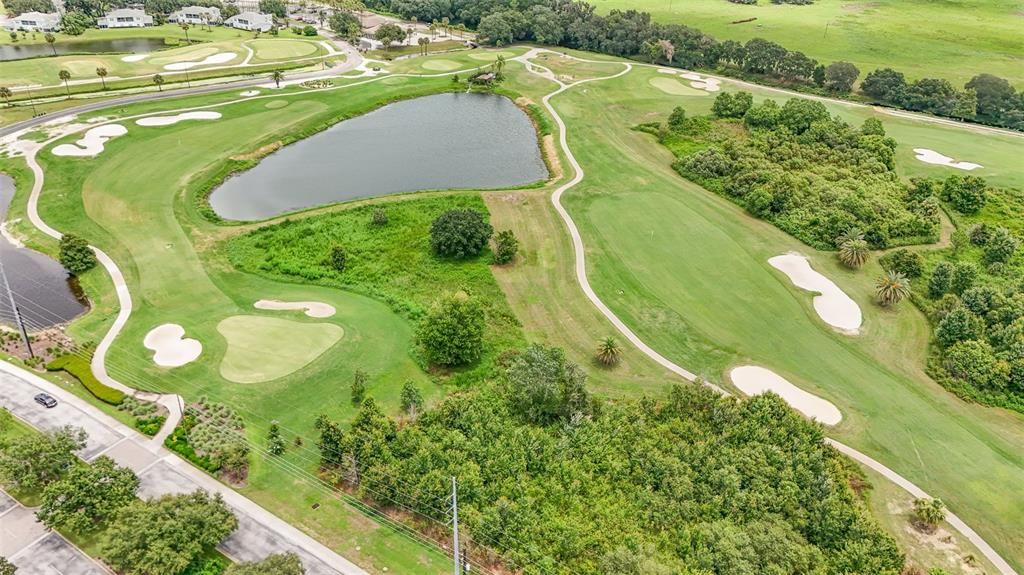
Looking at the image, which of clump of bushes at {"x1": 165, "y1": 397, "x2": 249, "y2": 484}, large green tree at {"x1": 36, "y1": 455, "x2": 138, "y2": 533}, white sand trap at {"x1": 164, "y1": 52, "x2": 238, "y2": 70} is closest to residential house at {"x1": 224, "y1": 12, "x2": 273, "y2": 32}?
white sand trap at {"x1": 164, "y1": 52, "x2": 238, "y2": 70}

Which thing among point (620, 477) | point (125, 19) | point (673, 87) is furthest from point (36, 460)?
point (125, 19)

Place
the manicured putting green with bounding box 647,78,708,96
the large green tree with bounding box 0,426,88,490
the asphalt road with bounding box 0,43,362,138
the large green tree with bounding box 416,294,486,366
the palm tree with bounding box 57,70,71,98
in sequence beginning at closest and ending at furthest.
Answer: the large green tree with bounding box 0,426,88,490
the large green tree with bounding box 416,294,486,366
the asphalt road with bounding box 0,43,362,138
the palm tree with bounding box 57,70,71,98
the manicured putting green with bounding box 647,78,708,96

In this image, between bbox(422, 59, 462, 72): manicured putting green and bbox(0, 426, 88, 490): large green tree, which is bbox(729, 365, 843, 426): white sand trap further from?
bbox(422, 59, 462, 72): manicured putting green

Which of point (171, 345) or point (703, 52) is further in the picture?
point (703, 52)

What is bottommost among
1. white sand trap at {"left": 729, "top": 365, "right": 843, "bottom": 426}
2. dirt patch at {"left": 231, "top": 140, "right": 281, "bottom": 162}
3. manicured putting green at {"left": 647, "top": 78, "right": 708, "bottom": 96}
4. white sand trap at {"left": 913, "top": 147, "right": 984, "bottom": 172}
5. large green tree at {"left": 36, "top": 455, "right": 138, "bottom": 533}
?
white sand trap at {"left": 729, "top": 365, "right": 843, "bottom": 426}

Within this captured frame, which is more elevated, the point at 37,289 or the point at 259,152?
the point at 259,152

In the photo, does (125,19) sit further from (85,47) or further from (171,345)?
(171,345)

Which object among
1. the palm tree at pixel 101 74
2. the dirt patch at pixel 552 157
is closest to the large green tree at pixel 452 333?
the dirt patch at pixel 552 157

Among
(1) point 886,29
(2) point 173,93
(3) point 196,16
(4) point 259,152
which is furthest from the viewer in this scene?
(1) point 886,29
